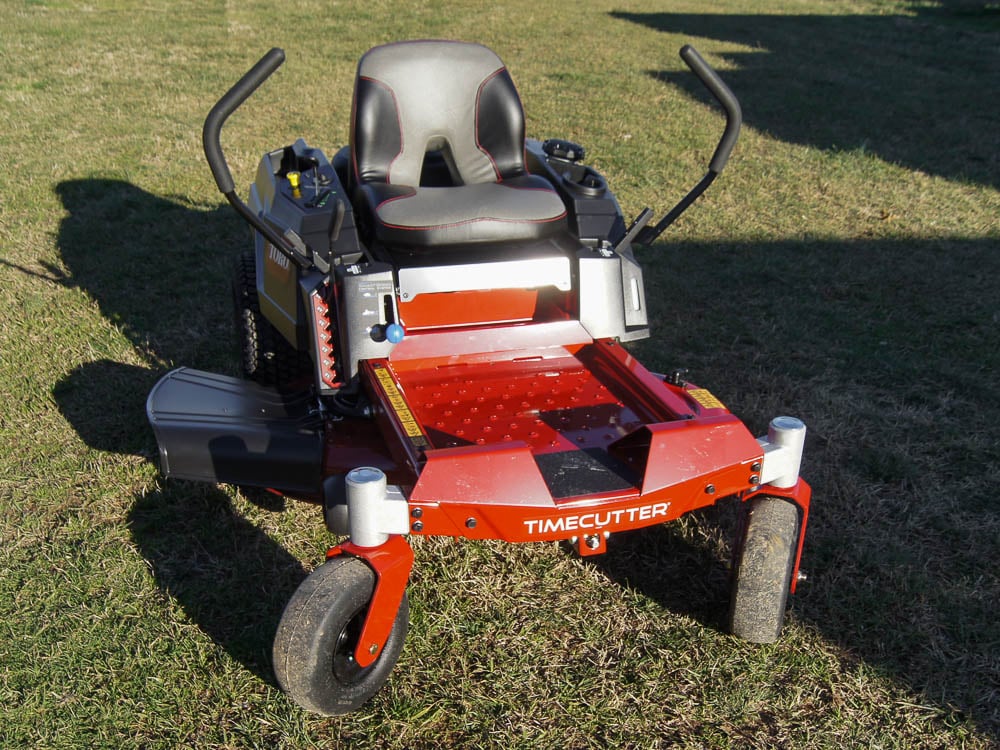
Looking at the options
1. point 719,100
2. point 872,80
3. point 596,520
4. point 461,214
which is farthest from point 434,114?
point 872,80

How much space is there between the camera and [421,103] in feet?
11.9

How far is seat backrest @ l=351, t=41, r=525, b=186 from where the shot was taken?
3561mm

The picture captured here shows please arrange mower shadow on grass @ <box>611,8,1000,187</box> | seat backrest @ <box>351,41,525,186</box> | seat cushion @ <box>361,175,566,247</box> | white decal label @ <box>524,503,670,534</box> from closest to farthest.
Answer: white decal label @ <box>524,503,670,534</box>, seat cushion @ <box>361,175,566,247</box>, seat backrest @ <box>351,41,525,186</box>, mower shadow on grass @ <box>611,8,1000,187</box>

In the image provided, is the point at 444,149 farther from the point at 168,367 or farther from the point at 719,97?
the point at 168,367

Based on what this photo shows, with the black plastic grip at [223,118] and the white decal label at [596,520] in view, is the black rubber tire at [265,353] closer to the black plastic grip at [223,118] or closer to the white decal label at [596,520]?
the black plastic grip at [223,118]

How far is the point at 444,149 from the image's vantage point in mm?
3730

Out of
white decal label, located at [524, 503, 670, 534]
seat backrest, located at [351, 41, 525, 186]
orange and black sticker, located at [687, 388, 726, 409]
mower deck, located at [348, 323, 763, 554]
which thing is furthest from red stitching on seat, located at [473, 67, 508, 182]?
white decal label, located at [524, 503, 670, 534]

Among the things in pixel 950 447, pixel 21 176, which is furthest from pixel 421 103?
pixel 21 176

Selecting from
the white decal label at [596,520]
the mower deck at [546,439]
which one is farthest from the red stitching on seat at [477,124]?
the white decal label at [596,520]

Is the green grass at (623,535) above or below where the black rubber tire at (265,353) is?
below

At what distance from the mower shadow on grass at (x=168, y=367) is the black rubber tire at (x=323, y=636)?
284 millimetres

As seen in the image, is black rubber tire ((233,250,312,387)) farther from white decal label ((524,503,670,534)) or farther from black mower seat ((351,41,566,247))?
white decal label ((524,503,670,534))

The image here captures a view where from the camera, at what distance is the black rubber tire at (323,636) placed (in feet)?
7.30

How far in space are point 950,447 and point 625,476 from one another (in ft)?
5.84
